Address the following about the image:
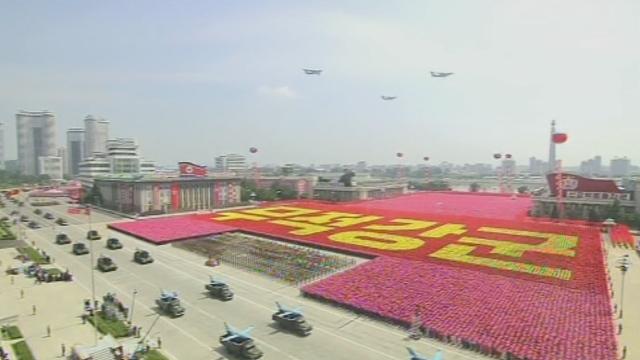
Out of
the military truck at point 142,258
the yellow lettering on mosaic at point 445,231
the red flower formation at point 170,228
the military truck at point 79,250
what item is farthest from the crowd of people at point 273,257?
the yellow lettering on mosaic at point 445,231

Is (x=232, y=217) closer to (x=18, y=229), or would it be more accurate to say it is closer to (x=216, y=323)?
(x=18, y=229)

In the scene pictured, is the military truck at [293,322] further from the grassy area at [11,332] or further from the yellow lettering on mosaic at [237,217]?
the yellow lettering on mosaic at [237,217]

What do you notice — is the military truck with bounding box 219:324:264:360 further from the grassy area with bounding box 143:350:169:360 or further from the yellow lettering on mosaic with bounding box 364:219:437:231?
the yellow lettering on mosaic with bounding box 364:219:437:231

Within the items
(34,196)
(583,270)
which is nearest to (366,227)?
(583,270)

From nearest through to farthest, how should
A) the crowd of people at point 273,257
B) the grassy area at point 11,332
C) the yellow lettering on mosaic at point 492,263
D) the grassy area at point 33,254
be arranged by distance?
the grassy area at point 11,332 < the yellow lettering on mosaic at point 492,263 < the crowd of people at point 273,257 < the grassy area at point 33,254

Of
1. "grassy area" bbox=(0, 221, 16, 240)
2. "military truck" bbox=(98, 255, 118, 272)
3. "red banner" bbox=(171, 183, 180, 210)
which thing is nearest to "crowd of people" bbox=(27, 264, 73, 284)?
"military truck" bbox=(98, 255, 118, 272)

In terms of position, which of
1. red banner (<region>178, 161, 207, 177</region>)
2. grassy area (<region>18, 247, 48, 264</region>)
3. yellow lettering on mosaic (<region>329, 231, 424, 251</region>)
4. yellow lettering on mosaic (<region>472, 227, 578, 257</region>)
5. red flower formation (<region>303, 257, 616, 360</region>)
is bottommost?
grassy area (<region>18, 247, 48, 264</region>)

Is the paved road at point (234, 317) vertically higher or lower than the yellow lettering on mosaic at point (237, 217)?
lower
